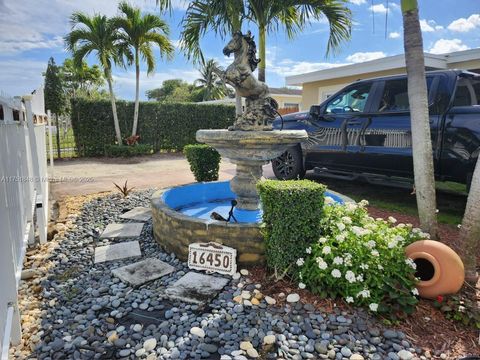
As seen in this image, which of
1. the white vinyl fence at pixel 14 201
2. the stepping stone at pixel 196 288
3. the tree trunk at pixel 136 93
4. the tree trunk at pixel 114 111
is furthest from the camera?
the tree trunk at pixel 136 93

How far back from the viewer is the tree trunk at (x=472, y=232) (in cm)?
254

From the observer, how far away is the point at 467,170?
4.18 metres

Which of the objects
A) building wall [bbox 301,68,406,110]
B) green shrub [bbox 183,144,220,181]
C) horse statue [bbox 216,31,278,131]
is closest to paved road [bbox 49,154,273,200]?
green shrub [bbox 183,144,220,181]

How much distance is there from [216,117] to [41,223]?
10.7 m

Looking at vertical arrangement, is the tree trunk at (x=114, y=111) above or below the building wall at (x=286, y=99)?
below

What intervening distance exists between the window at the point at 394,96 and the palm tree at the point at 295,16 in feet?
7.31

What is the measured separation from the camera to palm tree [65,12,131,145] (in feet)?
32.6

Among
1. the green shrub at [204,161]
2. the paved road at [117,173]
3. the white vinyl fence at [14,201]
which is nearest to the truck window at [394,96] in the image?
the paved road at [117,173]

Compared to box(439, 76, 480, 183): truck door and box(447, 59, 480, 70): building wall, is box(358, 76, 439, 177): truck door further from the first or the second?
box(447, 59, 480, 70): building wall

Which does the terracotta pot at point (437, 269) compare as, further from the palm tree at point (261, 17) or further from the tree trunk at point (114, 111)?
the tree trunk at point (114, 111)

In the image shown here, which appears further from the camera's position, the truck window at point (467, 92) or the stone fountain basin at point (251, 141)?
the truck window at point (467, 92)

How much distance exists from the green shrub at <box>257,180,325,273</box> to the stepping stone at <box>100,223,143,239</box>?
1.87 m

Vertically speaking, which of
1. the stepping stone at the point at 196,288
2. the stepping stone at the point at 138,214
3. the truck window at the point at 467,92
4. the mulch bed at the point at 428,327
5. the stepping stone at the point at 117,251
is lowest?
the mulch bed at the point at 428,327

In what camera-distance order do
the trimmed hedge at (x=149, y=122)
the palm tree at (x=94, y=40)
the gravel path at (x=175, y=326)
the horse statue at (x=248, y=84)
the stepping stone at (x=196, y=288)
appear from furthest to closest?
the trimmed hedge at (x=149, y=122) → the palm tree at (x=94, y=40) → the horse statue at (x=248, y=84) → the stepping stone at (x=196, y=288) → the gravel path at (x=175, y=326)
